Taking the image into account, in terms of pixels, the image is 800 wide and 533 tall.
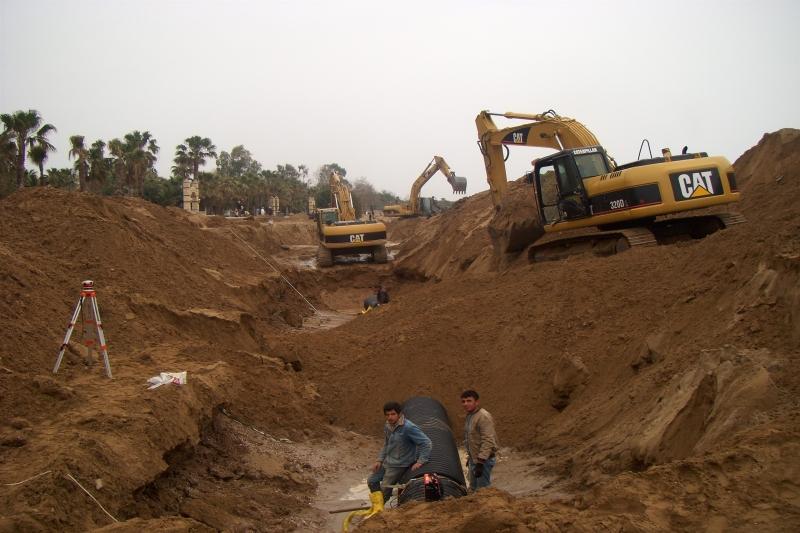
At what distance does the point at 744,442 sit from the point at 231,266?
18995mm

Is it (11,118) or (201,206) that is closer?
(11,118)

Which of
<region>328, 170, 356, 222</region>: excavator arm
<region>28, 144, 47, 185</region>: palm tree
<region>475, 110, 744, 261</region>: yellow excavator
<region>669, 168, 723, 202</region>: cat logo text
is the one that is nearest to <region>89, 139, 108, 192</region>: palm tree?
<region>28, 144, 47, 185</region>: palm tree

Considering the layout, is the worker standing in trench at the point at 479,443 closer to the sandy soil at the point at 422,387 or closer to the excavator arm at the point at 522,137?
A: the sandy soil at the point at 422,387

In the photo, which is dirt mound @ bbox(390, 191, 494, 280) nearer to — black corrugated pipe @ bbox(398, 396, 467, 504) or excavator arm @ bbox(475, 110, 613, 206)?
excavator arm @ bbox(475, 110, 613, 206)

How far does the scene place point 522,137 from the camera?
17.2 meters

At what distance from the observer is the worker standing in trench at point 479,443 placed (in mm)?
6059

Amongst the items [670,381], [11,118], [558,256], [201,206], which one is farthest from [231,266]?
[201,206]

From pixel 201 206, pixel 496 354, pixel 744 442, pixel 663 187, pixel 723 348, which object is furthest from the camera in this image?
pixel 201 206

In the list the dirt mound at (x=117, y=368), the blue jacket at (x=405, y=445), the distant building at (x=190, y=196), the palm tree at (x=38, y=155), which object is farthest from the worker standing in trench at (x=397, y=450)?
the distant building at (x=190, y=196)

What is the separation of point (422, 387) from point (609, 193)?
5.79 m

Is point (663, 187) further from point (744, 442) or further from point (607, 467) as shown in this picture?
point (744, 442)

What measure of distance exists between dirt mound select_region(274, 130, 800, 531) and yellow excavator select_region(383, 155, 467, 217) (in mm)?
21487

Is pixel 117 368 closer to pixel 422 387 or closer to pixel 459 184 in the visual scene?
pixel 422 387

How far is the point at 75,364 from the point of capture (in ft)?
26.7
